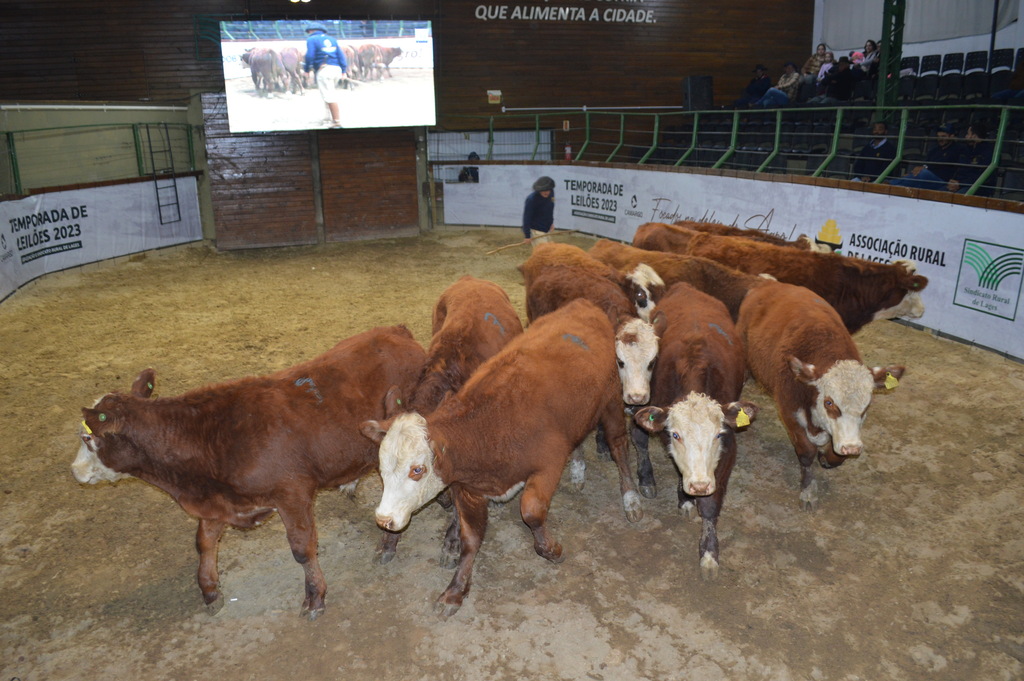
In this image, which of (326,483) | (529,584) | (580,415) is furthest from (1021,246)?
(326,483)

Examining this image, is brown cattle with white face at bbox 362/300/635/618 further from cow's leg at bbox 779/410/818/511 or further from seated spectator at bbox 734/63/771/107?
seated spectator at bbox 734/63/771/107

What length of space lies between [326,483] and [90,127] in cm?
1270

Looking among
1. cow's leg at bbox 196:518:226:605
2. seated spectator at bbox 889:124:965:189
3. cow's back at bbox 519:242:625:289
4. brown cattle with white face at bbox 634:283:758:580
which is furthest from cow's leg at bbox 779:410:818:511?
seated spectator at bbox 889:124:965:189

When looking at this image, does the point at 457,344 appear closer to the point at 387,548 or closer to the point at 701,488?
the point at 387,548

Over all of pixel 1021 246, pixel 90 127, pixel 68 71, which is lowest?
pixel 1021 246

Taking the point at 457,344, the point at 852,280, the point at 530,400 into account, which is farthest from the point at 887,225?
the point at 530,400

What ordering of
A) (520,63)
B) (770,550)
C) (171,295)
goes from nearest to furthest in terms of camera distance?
1. (770,550)
2. (171,295)
3. (520,63)

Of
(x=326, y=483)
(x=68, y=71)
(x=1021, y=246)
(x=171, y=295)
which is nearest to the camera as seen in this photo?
(x=326, y=483)

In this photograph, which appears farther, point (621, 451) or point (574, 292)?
point (574, 292)

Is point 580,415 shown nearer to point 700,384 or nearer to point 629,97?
point 700,384

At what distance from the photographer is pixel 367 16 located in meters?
17.9

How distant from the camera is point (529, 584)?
4.41 meters

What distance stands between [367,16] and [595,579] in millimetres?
16901

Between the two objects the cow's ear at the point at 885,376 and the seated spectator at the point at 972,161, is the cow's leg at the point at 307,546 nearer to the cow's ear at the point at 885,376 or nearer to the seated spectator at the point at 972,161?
the cow's ear at the point at 885,376
